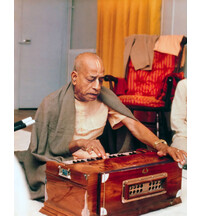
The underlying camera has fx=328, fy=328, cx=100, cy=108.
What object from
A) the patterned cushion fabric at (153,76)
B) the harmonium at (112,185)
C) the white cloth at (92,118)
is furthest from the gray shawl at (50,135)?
the patterned cushion fabric at (153,76)

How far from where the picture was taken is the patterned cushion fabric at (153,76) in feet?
14.3

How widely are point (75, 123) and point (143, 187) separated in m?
0.66

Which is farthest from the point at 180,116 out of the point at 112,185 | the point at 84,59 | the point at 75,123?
the point at 112,185

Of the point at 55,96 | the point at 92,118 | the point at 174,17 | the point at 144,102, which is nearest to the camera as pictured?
the point at 55,96

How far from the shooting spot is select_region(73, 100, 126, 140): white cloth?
2.20 meters

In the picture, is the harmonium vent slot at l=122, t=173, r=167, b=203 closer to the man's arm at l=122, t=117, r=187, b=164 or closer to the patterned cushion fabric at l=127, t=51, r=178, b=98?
the man's arm at l=122, t=117, r=187, b=164

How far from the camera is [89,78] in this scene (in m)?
2.02

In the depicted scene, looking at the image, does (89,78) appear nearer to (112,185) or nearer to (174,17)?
(112,185)

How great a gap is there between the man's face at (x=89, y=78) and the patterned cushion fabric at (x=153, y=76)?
2335 millimetres

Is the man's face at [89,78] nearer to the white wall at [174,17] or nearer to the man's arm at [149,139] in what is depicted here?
the man's arm at [149,139]

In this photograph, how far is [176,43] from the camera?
14.1 feet

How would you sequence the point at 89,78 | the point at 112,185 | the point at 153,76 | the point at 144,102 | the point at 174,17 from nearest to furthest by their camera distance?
1. the point at 112,185
2. the point at 89,78
3. the point at 144,102
4. the point at 153,76
5. the point at 174,17

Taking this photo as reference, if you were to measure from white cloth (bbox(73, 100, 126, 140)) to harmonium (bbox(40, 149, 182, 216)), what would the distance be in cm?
36
